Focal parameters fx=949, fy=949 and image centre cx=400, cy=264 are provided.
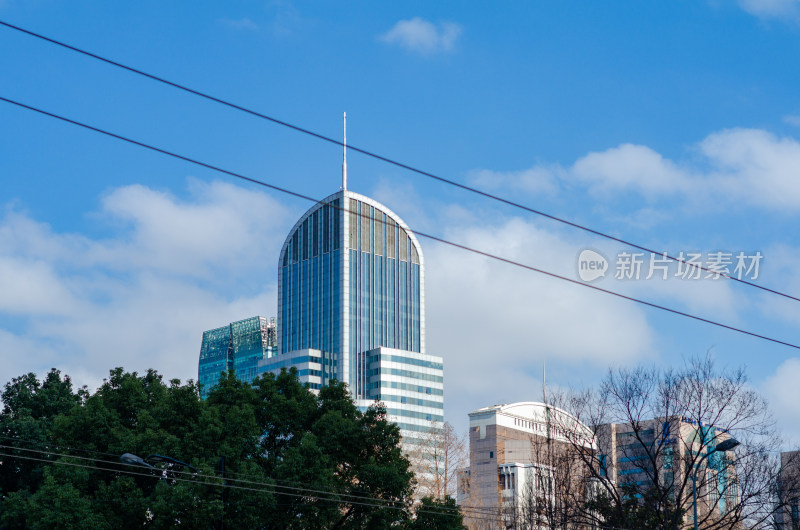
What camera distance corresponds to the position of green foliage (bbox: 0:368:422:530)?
99.3ft

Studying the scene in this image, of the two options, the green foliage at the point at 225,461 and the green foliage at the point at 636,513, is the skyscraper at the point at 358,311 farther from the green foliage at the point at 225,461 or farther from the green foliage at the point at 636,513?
the green foliage at the point at 225,461

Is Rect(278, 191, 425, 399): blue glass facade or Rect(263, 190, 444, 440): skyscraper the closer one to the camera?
Rect(263, 190, 444, 440): skyscraper

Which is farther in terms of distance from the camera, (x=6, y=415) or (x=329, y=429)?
(x=6, y=415)

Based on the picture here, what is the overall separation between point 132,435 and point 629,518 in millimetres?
23645

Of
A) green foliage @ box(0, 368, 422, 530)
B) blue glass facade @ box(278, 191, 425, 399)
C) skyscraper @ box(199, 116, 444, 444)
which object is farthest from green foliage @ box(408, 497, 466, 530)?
blue glass facade @ box(278, 191, 425, 399)

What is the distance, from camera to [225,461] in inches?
1254

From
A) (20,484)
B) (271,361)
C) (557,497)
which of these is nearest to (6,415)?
(20,484)

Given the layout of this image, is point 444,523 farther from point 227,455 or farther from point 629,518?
point 629,518

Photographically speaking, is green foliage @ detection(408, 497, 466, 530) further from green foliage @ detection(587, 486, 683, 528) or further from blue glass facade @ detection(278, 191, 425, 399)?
blue glass facade @ detection(278, 191, 425, 399)

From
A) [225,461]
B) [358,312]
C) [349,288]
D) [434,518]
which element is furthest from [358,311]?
[225,461]

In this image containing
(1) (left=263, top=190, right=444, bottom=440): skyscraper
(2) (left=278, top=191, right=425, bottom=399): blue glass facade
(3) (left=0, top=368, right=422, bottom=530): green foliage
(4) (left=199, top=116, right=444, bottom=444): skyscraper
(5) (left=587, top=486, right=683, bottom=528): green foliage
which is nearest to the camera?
(3) (left=0, top=368, right=422, bottom=530): green foliage

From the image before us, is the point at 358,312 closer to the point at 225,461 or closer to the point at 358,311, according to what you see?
the point at 358,311

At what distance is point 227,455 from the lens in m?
31.8

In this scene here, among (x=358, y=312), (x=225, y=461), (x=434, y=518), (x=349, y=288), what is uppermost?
(x=349, y=288)
